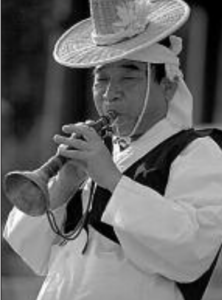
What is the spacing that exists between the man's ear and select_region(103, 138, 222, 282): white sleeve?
224 millimetres

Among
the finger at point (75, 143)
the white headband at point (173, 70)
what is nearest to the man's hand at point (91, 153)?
the finger at point (75, 143)

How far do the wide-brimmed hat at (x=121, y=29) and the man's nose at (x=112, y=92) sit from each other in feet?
0.20

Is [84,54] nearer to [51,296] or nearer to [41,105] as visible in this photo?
[51,296]

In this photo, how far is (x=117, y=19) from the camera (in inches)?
97.9

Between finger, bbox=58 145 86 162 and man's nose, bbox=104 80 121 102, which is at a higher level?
man's nose, bbox=104 80 121 102

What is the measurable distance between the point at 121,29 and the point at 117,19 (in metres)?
0.03

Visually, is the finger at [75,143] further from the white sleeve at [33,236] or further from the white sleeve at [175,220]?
the white sleeve at [33,236]

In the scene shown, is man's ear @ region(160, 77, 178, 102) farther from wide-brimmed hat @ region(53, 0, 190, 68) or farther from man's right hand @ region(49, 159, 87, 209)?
man's right hand @ region(49, 159, 87, 209)

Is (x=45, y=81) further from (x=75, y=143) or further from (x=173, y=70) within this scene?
(x=75, y=143)

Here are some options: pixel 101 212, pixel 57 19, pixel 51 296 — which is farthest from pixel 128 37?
pixel 57 19

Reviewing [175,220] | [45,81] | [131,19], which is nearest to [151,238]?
[175,220]

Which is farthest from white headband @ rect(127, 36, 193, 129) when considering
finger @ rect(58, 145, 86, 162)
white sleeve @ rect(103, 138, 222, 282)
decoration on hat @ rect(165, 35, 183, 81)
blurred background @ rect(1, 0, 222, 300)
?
blurred background @ rect(1, 0, 222, 300)

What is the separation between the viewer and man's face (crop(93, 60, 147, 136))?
2.43m

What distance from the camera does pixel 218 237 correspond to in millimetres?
2311
